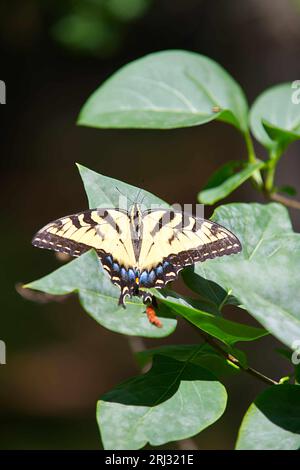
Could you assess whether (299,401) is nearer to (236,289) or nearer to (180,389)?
(180,389)

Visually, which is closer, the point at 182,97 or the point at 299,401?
the point at 299,401

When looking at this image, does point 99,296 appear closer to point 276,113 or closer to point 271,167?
point 271,167

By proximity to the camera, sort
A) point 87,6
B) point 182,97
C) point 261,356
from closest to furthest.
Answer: point 182,97 → point 87,6 → point 261,356

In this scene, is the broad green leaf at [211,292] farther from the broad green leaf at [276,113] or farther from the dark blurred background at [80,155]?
the dark blurred background at [80,155]

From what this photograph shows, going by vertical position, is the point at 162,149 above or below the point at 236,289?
below

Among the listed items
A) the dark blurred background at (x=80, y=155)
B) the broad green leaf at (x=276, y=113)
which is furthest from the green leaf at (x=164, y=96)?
the dark blurred background at (x=80, y=155)

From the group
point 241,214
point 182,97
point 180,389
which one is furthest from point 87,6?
point 180,389
